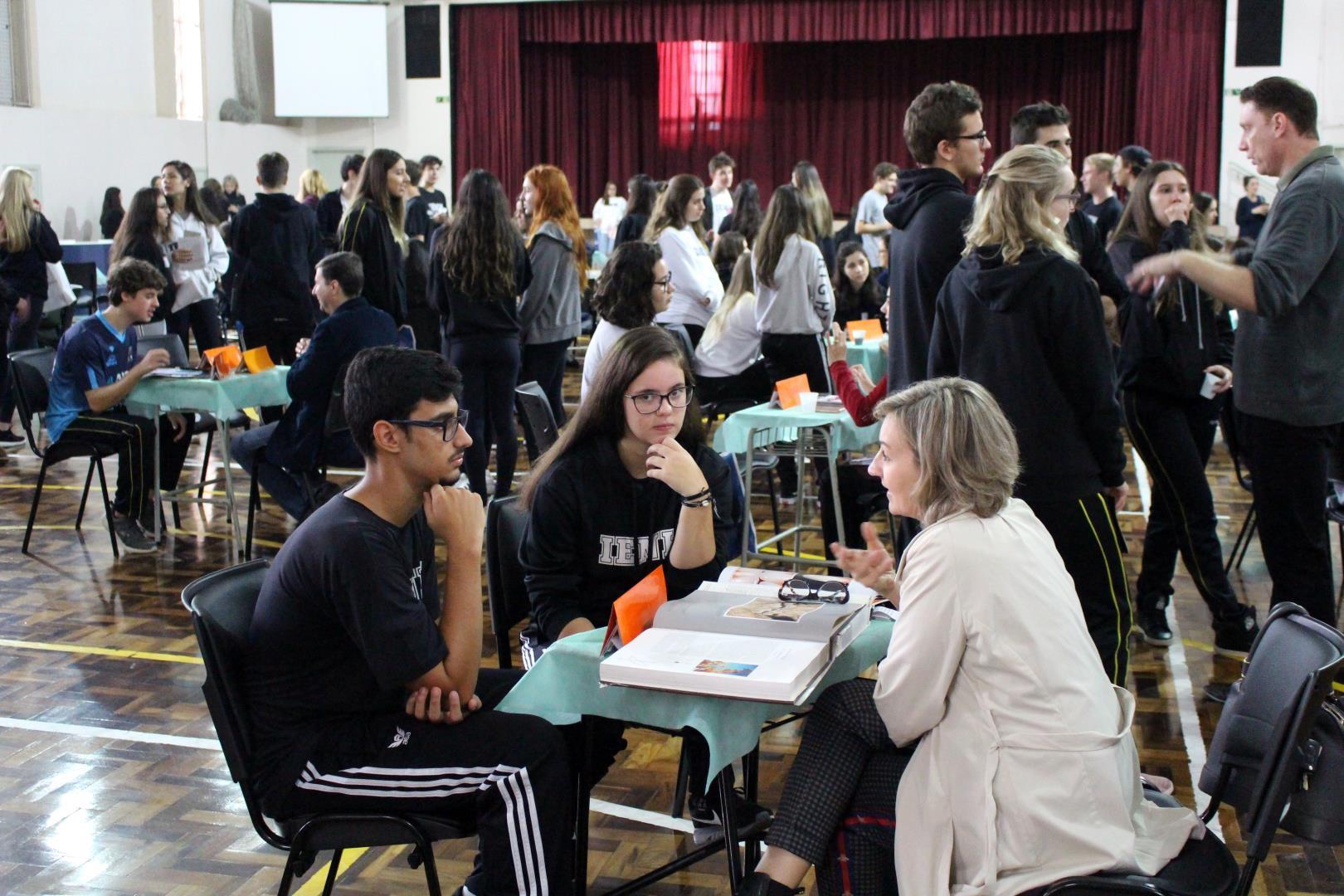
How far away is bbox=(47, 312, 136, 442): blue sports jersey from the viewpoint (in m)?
5.31

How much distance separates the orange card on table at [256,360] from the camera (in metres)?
5.45

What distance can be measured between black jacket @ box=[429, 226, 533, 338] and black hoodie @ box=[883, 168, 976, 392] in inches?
104

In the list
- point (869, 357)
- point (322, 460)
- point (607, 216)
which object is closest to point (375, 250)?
point (322, 460)

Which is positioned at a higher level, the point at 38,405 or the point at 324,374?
the point at 324,374

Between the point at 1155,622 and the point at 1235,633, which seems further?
the point at 1155,622

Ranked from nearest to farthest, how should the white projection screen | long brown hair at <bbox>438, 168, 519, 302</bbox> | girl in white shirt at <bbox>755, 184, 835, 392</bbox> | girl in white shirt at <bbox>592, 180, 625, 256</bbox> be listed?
long brown hair at <bbox>438, 168, 519, 302</bbox>, girl in white shirt at <bbox>755, 184, 835, 392</bbox>, girl in white shirt at <bbox>592, 180, 625, 256</bbox>, the white projection screen

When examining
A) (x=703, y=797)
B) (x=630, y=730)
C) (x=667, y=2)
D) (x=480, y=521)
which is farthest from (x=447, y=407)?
(x=667, y=2)

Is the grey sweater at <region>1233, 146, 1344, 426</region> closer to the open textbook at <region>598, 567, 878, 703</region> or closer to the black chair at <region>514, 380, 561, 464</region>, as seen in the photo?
the open textbook at <region>598, 567, 878, 703</region>

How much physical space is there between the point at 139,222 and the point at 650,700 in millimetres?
6083

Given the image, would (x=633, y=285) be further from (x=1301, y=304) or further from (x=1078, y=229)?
(x=1301, y=304)

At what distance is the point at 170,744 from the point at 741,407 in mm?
3167

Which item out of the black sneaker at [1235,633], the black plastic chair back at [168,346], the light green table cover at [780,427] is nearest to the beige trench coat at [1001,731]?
the black sneaker at [1235,633]

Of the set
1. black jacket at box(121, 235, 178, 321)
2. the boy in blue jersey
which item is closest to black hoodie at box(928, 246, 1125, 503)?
the boy in blue jersey

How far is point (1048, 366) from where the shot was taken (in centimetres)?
293
